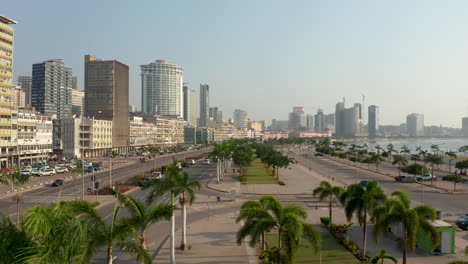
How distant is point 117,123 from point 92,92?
1504 cm

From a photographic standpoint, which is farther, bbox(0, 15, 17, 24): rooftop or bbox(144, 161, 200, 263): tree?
bbox(0, 15, 17, 24): rooftop

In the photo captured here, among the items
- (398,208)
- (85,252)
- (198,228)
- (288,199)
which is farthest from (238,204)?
(85,252)

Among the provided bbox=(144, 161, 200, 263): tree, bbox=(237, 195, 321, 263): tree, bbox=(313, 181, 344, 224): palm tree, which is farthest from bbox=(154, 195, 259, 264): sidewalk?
bbox=(313, 181, 344, 224): palm tree

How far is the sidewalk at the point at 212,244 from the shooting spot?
2400 cm

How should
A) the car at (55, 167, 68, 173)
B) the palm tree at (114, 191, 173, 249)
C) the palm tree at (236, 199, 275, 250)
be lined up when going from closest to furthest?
the palm tree at (114, 191, 173, 249) < the palm tree at (236, 199, 275, 250) < the car at (55, 167, 68, 173)

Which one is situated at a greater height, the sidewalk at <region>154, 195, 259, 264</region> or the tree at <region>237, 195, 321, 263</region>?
the tree at <region>237, 195, 321, 263</region>

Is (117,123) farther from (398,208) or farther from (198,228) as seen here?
(398,208)

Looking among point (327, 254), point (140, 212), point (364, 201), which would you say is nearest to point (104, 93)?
point (327, 254)

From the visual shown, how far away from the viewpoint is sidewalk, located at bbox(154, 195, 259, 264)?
24.0 meters

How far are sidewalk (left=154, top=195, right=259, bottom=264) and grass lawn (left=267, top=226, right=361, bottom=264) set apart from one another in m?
3.07

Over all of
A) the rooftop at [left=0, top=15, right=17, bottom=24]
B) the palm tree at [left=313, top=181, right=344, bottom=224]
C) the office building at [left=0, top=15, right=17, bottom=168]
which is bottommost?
the palm tree at [left=313, top=181, right=344, bottom=224]

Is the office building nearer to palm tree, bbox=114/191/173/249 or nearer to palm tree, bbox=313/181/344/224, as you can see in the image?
palm tree, bbox=313/181/344/224

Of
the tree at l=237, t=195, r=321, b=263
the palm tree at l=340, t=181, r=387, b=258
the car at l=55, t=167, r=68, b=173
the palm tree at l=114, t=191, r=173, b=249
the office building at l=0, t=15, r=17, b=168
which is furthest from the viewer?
the office building at l=0, t=15, r=17, b=168

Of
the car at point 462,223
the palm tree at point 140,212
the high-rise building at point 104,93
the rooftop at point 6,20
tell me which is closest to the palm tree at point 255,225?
the palm tree at point 140,212
